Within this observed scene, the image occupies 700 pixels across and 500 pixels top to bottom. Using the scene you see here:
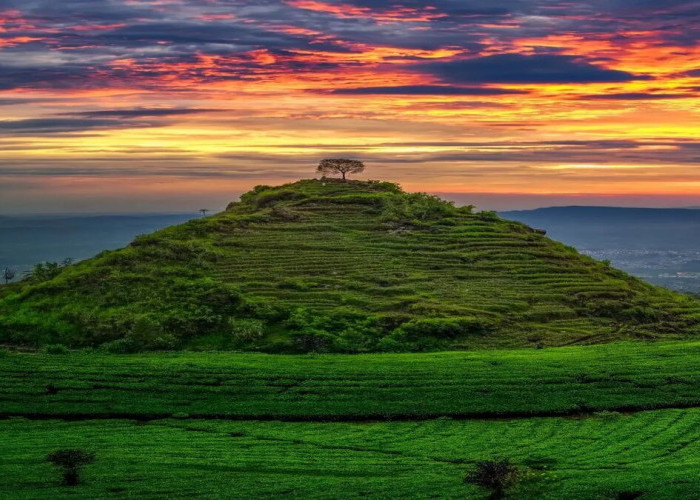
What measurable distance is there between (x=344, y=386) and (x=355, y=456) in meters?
15.8

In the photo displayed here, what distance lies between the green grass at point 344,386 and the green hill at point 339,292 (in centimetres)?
1029

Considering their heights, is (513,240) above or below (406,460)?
above

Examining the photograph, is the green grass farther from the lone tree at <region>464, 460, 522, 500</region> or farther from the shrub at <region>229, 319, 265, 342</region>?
the lone tree at <region>464, 460, 522, 500</region>

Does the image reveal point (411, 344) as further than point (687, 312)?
No

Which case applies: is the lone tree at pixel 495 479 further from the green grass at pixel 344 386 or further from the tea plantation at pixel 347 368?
the green grass at pixel 344 386

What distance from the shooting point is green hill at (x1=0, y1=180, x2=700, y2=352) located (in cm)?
8988

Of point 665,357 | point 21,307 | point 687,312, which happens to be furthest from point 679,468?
point 21,307

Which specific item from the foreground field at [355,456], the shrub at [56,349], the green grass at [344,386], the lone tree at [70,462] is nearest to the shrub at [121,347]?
the shrub at [56,349]

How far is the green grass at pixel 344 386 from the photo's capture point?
2672 inches

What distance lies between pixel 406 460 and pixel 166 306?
4735 cm

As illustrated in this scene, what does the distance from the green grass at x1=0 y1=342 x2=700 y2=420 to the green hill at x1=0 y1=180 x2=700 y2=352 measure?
1029 centimetres

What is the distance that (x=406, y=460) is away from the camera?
5425 cm

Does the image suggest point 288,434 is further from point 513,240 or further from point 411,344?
point 513,240

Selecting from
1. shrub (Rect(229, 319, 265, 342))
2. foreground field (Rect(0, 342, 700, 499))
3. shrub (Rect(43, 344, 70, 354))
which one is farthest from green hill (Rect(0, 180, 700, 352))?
foreground field (Rect(0, 342, 700, 499))
